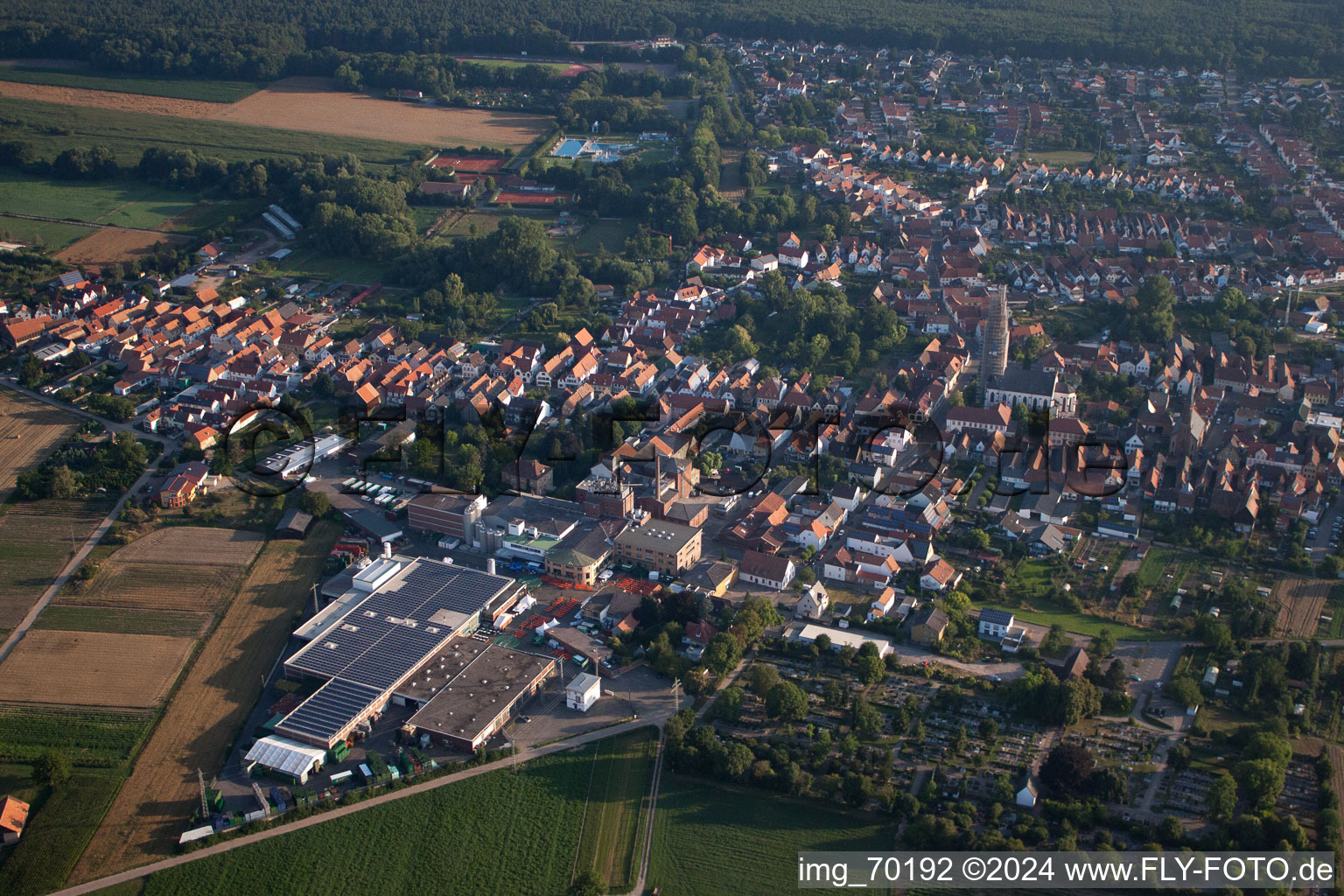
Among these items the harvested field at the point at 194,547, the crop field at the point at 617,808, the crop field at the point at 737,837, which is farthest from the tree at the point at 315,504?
the crop field at the point at 737,837

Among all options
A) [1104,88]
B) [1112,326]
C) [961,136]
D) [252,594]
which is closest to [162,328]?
[252,594]

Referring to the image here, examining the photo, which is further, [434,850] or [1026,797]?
[1026,797]

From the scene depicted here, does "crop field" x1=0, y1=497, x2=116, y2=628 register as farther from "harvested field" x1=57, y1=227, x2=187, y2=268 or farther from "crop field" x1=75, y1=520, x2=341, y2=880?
"harvested field" x1=57, y1=227, x2=187, y2=268

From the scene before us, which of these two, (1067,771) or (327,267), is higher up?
(327,267)

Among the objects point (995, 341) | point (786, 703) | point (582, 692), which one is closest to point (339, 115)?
point (995, 341)

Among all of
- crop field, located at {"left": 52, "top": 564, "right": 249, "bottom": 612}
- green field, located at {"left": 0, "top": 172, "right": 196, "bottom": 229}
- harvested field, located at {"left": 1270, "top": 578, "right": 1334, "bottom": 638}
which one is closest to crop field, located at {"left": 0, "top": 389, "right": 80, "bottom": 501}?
crop field, located at {"left": 52, "top": 564, "right": 249, "bottom": 612}

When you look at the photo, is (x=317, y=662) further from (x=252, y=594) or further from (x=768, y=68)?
(x=768, y=68)

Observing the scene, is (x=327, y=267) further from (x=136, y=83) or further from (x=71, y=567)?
(x=136, y=83)
